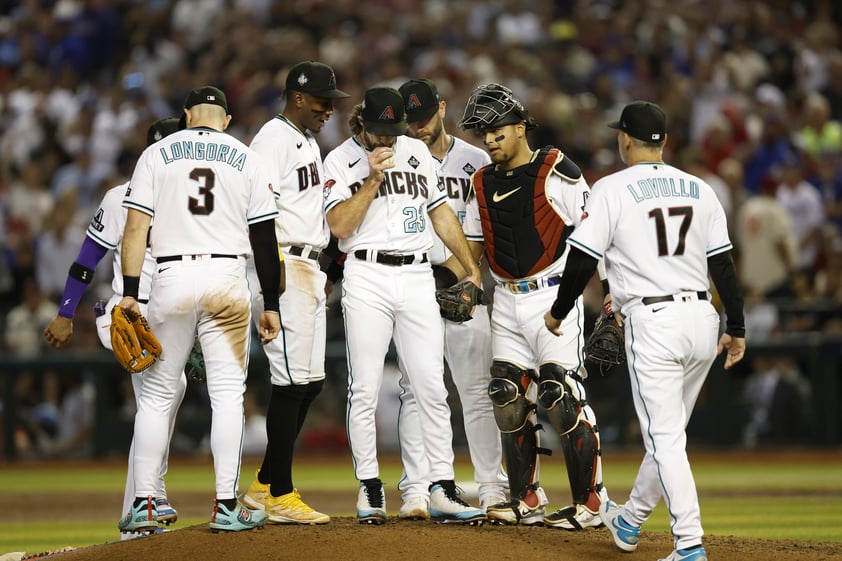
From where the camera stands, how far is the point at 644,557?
5996mm

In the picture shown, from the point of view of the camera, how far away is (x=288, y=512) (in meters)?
6.75

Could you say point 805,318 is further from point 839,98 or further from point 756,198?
point 839,98

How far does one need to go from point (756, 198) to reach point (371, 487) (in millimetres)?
8783

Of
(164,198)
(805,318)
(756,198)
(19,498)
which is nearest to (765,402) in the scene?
(805,318)

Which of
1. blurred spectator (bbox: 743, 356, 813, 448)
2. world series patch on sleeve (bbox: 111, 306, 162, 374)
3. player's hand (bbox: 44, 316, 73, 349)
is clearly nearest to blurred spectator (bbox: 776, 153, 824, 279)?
blurred spectator (bbox: 743, 356, 813, 448)

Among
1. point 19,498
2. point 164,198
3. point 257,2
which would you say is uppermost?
point 257,2

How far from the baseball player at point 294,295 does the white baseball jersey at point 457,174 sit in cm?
93

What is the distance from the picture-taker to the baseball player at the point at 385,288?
6.67 meters

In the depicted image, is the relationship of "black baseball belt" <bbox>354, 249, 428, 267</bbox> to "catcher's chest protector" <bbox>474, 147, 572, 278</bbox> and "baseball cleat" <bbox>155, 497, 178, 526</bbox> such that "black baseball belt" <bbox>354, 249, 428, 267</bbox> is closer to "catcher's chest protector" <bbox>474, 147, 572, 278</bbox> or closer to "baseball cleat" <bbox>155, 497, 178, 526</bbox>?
"catcher's chest protector" <bbox>474, 147, 572, 278</bbox>

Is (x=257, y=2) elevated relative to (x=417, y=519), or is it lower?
elevated

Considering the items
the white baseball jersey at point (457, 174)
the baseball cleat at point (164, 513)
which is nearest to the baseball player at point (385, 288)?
the white baseball jersey at point (457, 174)

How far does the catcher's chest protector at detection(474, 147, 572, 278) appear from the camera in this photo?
6.76m

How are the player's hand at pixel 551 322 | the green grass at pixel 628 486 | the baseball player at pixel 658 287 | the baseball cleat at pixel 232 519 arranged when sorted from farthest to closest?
the green grass at pixel 628 486 < the baseball cleat at pixel 232 519 < the player's hand at pixel 551 322 < the baseball player at pixel 658 287

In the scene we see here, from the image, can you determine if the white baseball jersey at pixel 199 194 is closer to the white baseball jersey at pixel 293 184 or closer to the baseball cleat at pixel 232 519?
the white baseball jersey at pixel 293 184
